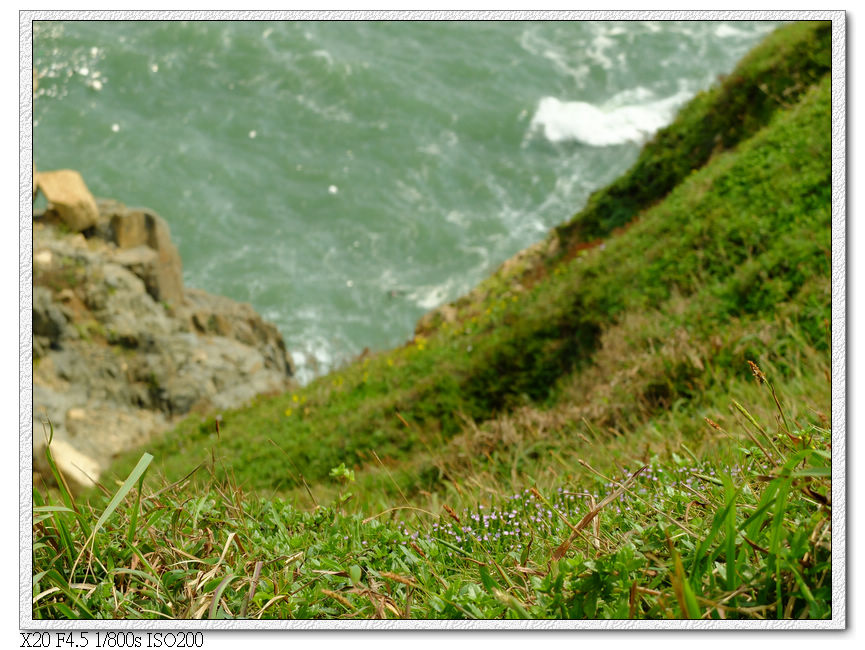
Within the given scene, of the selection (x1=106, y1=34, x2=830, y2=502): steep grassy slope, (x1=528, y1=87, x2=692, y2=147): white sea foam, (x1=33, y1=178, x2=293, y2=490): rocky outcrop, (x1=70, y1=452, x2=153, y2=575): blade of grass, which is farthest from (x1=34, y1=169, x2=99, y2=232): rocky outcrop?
(x1=528, y1=87, x2=692, y2=147): white sea foam

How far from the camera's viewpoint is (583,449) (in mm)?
5121

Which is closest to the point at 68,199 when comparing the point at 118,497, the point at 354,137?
the point at 354,137

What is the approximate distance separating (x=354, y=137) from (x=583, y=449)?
981 inches

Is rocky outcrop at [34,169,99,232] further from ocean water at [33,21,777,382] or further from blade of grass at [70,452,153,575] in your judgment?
blade of grass at [70,452,153,575]

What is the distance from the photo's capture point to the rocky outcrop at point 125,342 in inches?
582

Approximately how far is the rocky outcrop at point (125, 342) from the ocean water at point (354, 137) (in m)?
3.83

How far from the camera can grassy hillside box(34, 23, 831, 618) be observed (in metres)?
2.22

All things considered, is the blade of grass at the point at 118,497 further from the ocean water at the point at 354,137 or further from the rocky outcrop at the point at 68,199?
the ocean water at the point at 354,137

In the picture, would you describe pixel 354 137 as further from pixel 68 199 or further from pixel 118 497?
pixel 118 497

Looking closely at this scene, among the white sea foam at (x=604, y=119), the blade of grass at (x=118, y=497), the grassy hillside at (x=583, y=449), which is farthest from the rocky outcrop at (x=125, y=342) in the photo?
the white sea foam at (x=604, y=119)

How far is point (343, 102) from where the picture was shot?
28938mm

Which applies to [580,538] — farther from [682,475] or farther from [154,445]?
[154,445]

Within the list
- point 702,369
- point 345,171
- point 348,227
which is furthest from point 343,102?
point 702,369

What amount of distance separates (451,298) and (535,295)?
12161 mm
